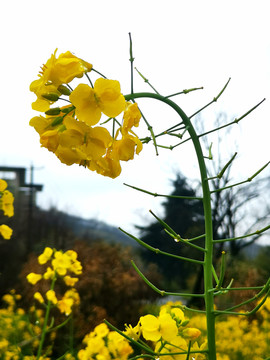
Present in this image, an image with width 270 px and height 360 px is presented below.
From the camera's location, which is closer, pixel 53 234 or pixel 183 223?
pixel 53 234

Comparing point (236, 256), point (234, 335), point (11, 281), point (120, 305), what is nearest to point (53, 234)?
point (11, 281)

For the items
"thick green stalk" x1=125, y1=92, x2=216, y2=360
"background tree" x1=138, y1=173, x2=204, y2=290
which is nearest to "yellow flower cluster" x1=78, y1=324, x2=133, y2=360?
"thick green stalk" x1=125, y1=92, x2=216, y2=360

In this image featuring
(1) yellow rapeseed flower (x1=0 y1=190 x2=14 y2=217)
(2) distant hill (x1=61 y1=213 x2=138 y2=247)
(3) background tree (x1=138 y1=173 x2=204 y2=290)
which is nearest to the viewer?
(1) yellow rapeseed flower (x1=0 y1=190 x2=14 y2=217)

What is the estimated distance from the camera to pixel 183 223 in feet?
36.8

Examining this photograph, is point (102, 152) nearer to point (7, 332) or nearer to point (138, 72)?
point (138, 72)

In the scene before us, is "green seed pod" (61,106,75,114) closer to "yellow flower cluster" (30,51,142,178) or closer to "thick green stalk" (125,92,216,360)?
"yellow flower cluster" (30,51,142,178)

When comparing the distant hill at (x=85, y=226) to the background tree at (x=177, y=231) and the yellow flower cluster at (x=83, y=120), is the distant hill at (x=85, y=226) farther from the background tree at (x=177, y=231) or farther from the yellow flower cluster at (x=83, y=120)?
the yellow flower cluster at (x=83, y=120)

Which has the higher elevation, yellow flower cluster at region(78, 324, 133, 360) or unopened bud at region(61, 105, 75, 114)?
unopened bud at region(61, 105, 75, 114)

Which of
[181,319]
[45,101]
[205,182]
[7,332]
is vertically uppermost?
[45,101]

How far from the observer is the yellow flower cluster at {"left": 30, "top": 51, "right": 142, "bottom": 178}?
0.80m

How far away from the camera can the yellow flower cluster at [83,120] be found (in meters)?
0.80

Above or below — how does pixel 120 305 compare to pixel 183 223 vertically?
below

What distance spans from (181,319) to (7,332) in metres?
3.81

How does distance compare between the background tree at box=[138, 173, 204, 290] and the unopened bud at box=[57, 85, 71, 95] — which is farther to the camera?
→ the background tree at box=[138, 173, 204, 290]
